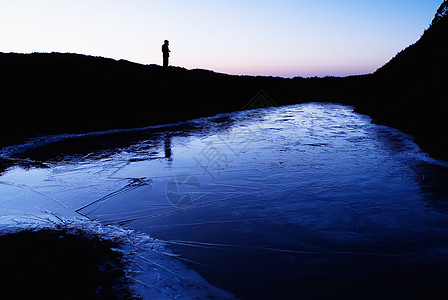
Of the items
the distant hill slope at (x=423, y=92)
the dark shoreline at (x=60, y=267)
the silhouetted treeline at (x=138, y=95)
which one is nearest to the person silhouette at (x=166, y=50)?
the silhouetted treeline at (x=138, y=95)

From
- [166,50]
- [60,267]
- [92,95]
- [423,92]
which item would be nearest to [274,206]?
[60,267]

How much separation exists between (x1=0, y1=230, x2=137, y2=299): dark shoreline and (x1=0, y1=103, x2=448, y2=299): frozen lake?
0.60 metres

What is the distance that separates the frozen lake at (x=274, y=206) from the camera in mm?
2359

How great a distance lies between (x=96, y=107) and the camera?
37.7 ft

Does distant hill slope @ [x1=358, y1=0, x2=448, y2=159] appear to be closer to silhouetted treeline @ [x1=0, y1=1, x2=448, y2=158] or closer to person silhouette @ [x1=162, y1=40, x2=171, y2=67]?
silhouetted treeline @ [x1=0, y1=1, x2=448, y2=158]

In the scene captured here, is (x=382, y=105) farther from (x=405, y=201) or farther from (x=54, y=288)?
(x=54, y=288)

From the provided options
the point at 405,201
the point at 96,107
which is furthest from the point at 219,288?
the point at 96,107

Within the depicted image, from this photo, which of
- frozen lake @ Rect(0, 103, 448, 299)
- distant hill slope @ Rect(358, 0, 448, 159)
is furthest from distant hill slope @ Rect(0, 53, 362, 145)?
distant hill slope @ Rect(358, 0, 448, 159)

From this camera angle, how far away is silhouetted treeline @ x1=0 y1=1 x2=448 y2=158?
25.8 ft

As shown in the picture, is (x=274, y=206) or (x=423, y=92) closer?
(x=274, y=206)

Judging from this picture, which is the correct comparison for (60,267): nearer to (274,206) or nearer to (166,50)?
(274,206)

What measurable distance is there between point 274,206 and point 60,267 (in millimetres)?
2475

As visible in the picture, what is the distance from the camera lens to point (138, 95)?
45.0 ft

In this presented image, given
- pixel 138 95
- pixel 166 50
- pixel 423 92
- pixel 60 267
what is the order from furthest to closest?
pixel 166 50 < pixel 138 95 < pixel 423 92 < pixel 60 267
